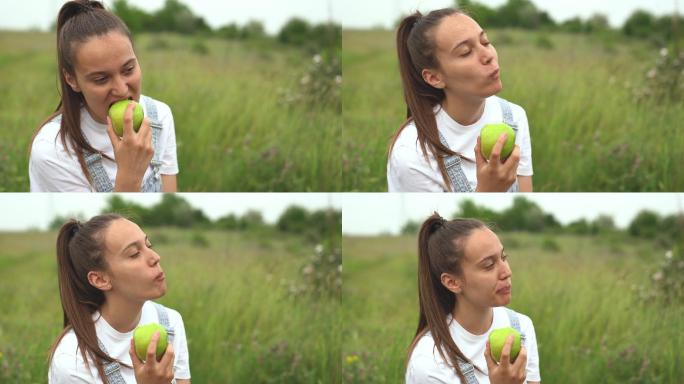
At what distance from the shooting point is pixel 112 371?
5.00 metres

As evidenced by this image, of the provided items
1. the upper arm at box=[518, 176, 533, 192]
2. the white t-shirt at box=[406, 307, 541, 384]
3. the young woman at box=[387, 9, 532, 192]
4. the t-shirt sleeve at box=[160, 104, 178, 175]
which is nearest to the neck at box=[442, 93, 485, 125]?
the young woman at box=[387, 9, 532, 192]

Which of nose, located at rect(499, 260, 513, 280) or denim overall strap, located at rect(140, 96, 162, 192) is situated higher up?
denim overall strap, located at rect(140, 96, 162, 192)

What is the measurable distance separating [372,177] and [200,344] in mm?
1020

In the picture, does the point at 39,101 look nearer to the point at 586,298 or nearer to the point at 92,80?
the point at 92,80

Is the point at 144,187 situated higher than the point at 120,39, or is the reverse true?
the point at 120,39

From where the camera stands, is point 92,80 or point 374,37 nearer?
point 92,80

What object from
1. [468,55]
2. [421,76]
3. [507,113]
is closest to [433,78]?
[421,76]

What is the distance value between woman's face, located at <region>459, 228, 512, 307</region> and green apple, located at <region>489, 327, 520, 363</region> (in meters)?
0.20

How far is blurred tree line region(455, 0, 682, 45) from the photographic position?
5664 mm

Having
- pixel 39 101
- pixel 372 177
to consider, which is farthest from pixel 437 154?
pixel 39 101

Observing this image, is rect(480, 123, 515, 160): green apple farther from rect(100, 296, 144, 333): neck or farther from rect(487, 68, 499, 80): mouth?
rect(100, 296, 144, 333): neck

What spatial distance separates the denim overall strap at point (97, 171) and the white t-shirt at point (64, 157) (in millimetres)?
16

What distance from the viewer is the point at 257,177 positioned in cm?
583

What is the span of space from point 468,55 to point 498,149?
413 millimetres
